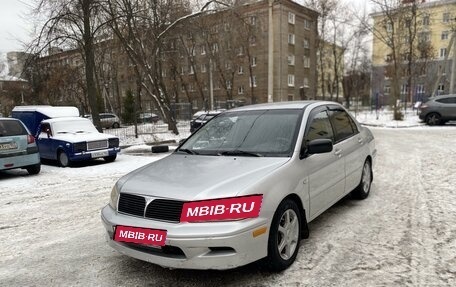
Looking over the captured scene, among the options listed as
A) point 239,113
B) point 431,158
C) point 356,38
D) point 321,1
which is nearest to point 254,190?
point 239,113

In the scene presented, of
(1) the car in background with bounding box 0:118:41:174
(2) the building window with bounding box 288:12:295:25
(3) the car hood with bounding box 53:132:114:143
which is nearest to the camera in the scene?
(1) the car in background with bounding box 0:118:41:174

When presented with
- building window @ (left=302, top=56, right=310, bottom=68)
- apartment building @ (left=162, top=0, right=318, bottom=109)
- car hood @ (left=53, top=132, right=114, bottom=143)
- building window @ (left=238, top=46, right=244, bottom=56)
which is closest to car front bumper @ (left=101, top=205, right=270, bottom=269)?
car hood @ (left=53, top=132, right=114, bottom=143)

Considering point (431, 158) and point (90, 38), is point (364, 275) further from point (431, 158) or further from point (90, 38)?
point (90, 38)

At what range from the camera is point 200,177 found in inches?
129

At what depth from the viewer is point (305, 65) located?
4591 centimetres

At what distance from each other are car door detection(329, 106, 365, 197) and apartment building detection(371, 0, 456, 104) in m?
22.5

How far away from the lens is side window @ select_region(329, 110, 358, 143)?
5016 mm

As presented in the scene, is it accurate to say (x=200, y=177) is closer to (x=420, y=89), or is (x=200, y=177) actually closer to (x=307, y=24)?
(x=307, y=24)

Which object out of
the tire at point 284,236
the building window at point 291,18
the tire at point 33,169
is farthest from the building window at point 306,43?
the tire at point 284,236

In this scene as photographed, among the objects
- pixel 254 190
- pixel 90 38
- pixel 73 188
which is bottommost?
pixel 73 188

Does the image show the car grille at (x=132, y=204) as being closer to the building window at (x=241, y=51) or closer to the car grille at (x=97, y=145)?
the car grille at (x=97, y=145)

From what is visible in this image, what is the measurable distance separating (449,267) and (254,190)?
200 cm

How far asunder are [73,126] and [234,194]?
33.8 feet

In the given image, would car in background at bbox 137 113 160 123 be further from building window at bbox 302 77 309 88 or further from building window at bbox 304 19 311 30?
building window at bbox 304 19 311 30
